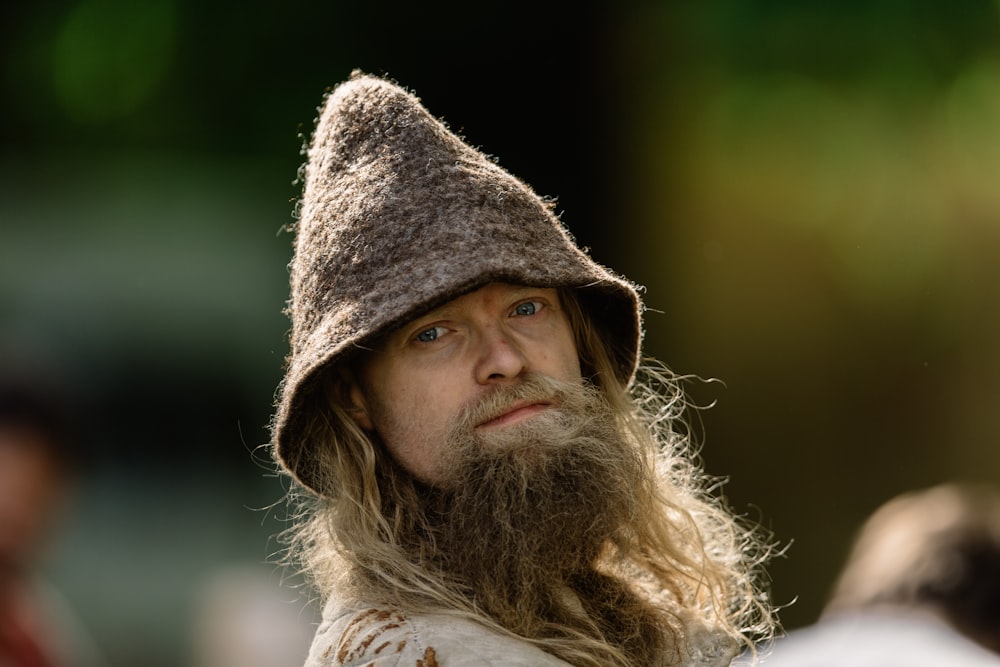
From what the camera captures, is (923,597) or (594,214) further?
(594,214)

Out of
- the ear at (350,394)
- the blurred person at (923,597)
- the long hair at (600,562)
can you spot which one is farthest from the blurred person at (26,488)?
the blurred person at (923,597)

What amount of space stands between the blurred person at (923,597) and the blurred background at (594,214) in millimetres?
2593

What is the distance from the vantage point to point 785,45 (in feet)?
19.1

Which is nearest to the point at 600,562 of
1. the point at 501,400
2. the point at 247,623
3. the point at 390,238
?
the point at 501,400

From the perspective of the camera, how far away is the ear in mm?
2723

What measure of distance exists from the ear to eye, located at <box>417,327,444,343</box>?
0.68 ft

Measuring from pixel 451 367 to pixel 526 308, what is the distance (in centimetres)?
21

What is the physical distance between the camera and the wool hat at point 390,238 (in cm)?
243

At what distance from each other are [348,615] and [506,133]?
375 cm

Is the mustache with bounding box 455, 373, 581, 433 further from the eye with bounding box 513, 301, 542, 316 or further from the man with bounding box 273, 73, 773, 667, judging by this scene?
the eye with bounding box 513, 301, 542, 316

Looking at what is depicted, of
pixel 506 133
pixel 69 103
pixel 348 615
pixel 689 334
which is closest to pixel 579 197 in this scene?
pixel 506 133

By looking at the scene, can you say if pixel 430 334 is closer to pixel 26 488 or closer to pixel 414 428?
pixel 414 428

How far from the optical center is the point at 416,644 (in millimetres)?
2289

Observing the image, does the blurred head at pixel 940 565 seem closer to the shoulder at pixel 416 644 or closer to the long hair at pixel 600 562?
the long hair at pixel 600 562
